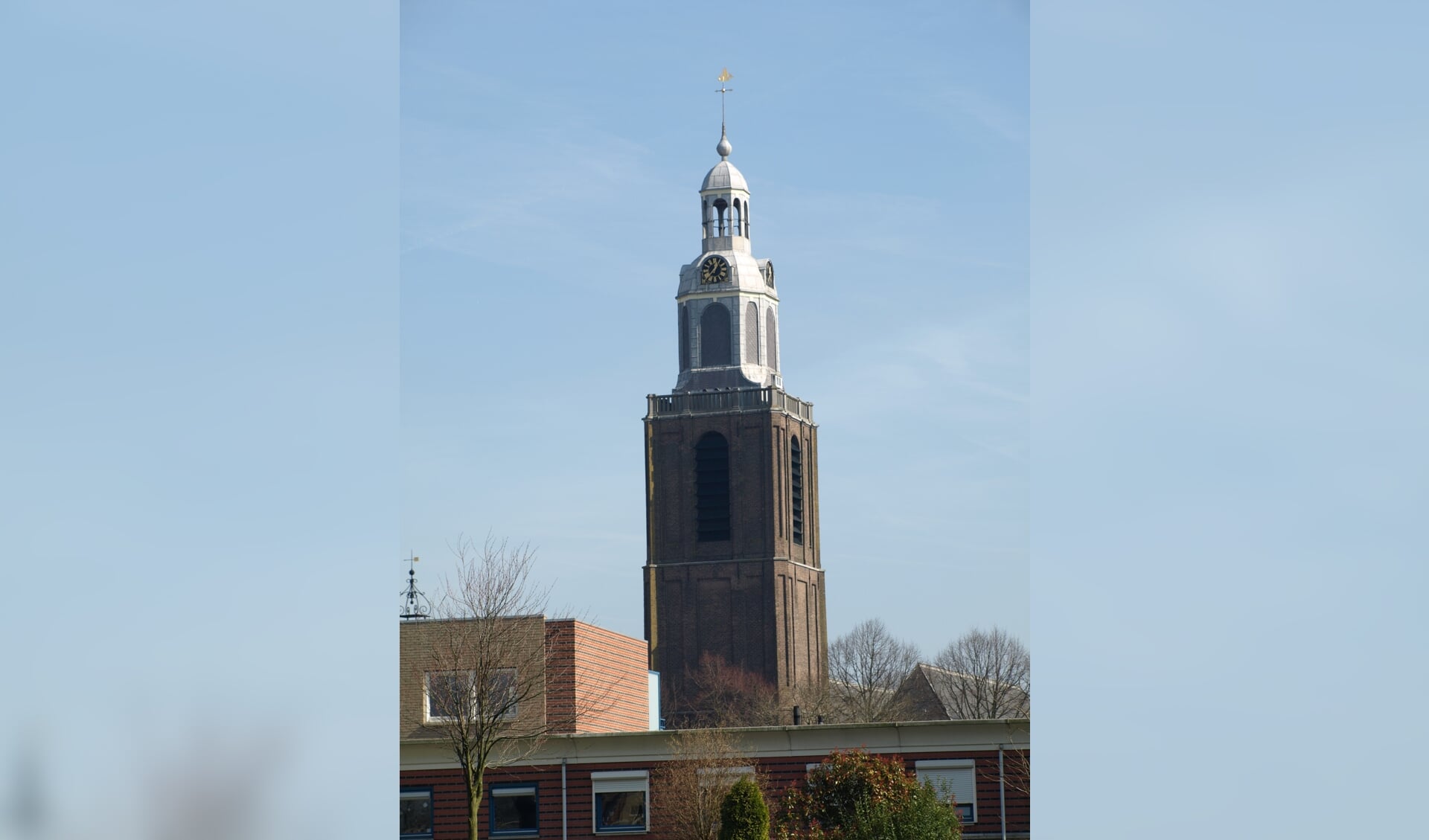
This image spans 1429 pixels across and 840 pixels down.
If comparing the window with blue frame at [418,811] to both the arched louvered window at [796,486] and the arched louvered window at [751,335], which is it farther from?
the arched louvered window at [796,486]

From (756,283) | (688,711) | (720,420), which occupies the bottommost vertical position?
(688,711)

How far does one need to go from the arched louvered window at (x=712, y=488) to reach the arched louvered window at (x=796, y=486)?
7.16ft

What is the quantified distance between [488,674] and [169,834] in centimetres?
1512

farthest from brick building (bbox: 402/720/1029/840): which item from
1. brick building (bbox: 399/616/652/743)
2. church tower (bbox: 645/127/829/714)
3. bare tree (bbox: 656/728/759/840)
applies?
church tower (bbox: 645/127/829/714)

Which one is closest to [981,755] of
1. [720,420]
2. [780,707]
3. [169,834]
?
[169,834]

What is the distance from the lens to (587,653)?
80.1 ft

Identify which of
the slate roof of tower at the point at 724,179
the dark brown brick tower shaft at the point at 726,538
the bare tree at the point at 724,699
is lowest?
the bare tree at the point at 724,699

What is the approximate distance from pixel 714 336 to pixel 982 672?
44.8 feet

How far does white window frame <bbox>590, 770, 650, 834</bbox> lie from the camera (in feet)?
64.0

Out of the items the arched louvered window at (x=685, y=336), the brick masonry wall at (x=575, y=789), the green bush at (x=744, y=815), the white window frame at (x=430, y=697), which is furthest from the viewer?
the arched louvered window at (x=685, y=336)

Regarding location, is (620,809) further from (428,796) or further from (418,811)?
(418,811)

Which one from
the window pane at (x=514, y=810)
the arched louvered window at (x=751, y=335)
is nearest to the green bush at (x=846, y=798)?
the window pane at (x=514, y=810)

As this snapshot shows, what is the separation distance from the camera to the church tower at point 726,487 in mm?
51656

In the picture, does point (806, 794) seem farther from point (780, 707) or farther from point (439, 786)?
point (780, 707)
